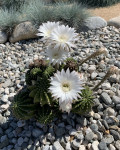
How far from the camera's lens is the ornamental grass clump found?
1582 mm

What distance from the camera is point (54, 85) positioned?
61.9 inches

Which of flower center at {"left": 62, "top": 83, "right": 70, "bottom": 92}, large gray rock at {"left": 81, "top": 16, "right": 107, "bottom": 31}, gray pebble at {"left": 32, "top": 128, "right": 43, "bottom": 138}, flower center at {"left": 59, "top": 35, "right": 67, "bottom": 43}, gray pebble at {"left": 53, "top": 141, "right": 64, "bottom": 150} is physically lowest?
gray pebble at {"left": 32, "top": 128, "right": 43, "bottom": 138}

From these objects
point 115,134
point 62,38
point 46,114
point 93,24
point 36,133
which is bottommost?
point 36,133

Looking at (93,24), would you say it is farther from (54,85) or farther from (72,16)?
(54,85)

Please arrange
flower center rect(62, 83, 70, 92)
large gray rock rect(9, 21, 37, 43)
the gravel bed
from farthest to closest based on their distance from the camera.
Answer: large gray rock rect(9, 21, 37, 43) < the gravel bed < flower center rect(62, 83, 70, 92)

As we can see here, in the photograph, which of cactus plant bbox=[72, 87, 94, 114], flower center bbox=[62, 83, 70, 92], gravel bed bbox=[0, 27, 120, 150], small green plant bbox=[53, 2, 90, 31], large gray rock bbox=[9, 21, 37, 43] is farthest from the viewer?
small green plant bbox=[53, 2, 90, 31]

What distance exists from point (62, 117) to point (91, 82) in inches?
28.2

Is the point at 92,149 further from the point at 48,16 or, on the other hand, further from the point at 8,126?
the point at 48,16

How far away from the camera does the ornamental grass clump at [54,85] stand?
62.3 inches

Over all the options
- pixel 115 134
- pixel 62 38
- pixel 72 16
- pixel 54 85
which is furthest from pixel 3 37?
pixel 115 134

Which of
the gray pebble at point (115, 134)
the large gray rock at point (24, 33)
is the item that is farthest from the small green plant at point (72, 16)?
the gray pebble at point (115, 134)

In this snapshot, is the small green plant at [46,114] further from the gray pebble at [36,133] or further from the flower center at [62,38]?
the flower center at [62,38]

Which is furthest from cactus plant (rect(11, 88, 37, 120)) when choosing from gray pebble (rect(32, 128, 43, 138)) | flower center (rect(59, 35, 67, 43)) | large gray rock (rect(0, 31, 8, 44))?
large gray rock (rect(0, 31, 8, 44))

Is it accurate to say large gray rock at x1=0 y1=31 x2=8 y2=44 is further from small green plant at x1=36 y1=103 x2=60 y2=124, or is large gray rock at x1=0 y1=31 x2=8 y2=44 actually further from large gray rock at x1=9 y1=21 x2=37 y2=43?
small green plant at x1=36 y1=103 x2=60 y2=124
